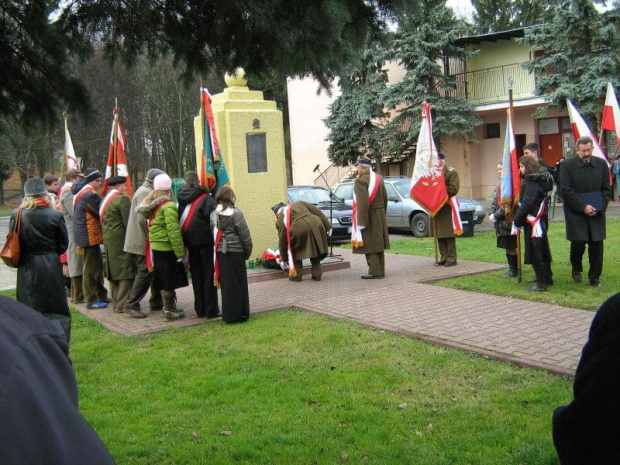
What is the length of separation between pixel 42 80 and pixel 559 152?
26228mm

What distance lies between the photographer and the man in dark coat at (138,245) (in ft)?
30.2

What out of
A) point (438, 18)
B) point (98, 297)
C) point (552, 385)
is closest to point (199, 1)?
point (552, 385)

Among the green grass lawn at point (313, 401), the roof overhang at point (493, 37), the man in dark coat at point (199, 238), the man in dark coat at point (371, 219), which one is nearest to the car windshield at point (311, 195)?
the man in dark coat at point (371, 219)

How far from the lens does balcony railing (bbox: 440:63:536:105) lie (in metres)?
28.5

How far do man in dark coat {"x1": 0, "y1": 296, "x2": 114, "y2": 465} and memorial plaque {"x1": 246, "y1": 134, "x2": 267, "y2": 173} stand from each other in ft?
38.8

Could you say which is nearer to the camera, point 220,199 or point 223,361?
point 223,361

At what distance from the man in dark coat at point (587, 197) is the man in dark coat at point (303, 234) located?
417 centimetres

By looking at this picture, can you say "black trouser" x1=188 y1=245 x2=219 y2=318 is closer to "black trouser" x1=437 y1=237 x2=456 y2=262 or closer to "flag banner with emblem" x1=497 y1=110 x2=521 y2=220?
"flag banner with emblem" x1=497 y1=110 x2=521 y2=220

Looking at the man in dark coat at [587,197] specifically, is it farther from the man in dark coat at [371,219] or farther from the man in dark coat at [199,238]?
the man in dark coat at [199,238]

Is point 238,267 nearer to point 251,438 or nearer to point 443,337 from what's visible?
point 443,337

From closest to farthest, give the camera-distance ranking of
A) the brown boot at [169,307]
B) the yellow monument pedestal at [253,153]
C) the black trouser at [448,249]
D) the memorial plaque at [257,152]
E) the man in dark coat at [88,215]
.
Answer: the brown boot at [169,307] → the man in dark coat at [88,215] → the black trouser at [448,249] → the yellow monument pedestal at [253,153] → the memorial plaque at [257,152]

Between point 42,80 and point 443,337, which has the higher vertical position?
point 42,80

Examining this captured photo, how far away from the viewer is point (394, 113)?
31.5m

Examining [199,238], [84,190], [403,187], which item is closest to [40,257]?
[199,238]
